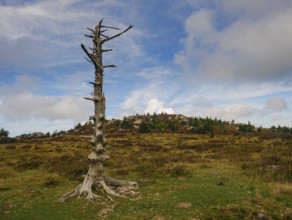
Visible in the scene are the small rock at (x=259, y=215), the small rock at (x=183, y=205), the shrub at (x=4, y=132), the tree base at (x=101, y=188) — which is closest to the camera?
the small rock at (x=259, y=215)

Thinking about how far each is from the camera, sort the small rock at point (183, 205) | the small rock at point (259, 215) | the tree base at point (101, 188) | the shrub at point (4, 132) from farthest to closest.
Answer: the shrub at point (4, 132) → the tree base at point (101, 188) → the small rock at point (183, 205) → the small rock at point (259, 215)

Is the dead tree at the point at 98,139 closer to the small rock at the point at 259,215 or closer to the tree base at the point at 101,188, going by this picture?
the tree base at the point at 101,188

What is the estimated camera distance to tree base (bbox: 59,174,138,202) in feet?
33.8

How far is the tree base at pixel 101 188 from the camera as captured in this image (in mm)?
10297

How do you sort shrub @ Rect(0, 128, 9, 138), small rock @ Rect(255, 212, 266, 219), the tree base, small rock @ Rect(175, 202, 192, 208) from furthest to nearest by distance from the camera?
shrub @ Rect(0, 128, 9, 138) < the tree base < small rock @ Rect(175, 202, 192, 208) < small rock @ Rect(255, 212, 266, 219)

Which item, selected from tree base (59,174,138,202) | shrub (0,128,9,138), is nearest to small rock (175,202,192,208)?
tree base (59,174,138,202)

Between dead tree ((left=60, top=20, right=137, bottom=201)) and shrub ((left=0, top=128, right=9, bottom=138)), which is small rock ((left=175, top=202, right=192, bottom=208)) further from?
shrub ((left=0, top=128, right=9, bottom=138))

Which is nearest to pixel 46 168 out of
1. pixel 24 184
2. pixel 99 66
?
pixel 24 184

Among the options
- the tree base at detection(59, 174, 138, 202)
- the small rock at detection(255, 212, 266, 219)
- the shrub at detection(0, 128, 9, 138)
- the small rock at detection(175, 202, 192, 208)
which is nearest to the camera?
the small rock at detection(255, 212, 266, 219)

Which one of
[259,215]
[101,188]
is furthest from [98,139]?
[259,215]

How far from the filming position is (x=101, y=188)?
11.3 metres

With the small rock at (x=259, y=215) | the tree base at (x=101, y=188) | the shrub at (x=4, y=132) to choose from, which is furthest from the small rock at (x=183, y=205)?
the shrub at (x=4, y=132)

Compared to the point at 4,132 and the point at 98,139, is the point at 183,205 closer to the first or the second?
the point at 98,139

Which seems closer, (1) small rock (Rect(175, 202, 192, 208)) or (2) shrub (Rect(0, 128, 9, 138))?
(1) small rock (Rect(175, 202, 192, 208))
